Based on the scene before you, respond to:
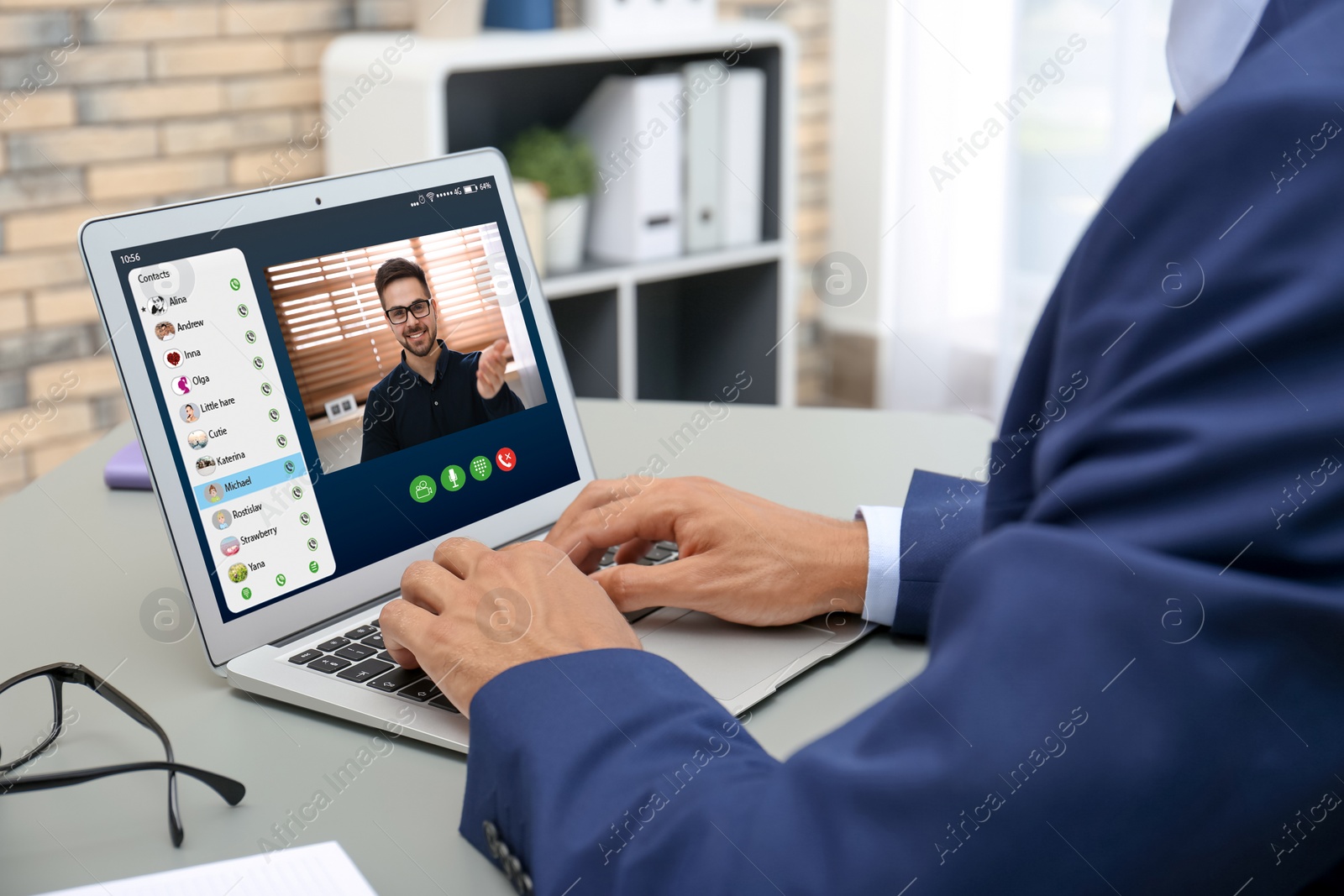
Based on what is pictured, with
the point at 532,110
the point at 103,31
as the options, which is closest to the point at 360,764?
the point at 103,31

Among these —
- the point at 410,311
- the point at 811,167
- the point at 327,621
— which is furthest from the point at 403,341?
the point at 811,167

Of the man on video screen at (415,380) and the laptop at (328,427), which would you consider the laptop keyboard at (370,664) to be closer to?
the laptop at (328,427)

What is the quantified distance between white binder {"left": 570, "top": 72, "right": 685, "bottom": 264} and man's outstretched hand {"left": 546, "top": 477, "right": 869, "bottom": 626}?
1.64m

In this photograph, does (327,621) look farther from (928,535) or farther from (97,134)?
(97,134)

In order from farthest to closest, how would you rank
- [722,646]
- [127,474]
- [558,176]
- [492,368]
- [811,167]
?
[811,167], [558,176], [127,474], [492,368], [722,646]

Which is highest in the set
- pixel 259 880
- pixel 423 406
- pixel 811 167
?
pixel 423 406

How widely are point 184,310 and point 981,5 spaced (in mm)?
2515

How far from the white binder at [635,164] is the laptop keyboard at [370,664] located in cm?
173

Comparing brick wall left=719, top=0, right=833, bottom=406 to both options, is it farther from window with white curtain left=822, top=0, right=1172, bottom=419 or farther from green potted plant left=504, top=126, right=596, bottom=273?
green potted plant left=504, top=126, right=596, bottom=273

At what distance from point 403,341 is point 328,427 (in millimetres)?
87

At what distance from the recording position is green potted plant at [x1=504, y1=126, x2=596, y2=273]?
7.80ft

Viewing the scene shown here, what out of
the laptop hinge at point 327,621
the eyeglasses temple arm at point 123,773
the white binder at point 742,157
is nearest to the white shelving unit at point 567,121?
the white binder at point 742,157

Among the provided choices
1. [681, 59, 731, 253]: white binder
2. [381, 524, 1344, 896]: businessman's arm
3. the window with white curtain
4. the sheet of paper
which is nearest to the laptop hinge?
the sheet of paper

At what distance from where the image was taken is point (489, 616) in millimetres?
708
